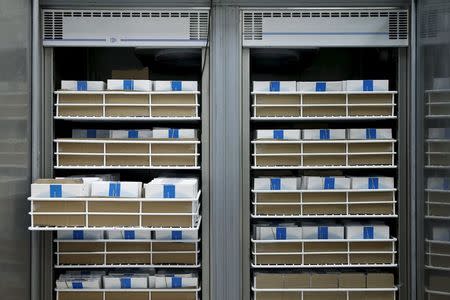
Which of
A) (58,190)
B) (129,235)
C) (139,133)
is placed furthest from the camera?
(139,133)

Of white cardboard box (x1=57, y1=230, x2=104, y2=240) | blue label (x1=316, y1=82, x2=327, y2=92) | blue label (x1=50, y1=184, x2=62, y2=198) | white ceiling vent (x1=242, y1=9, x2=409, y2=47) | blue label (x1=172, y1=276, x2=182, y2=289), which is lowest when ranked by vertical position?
blue label (x1=172, y1=276, x2=182, y2=289)

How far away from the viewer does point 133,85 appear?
86.2 inches

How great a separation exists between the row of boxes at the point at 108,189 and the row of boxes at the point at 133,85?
1.64 feet

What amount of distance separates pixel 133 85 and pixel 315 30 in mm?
924

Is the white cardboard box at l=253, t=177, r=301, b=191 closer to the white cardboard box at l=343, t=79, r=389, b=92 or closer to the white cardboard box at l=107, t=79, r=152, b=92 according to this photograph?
the white cardboard box at l=343, t=79, r=389, b=92

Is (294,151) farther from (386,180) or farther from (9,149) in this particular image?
(9,149)

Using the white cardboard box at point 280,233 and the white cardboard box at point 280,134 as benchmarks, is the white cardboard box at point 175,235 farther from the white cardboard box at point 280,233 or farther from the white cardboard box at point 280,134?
the white cardboard box at point 280,134

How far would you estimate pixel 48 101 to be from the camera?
219 centimetres

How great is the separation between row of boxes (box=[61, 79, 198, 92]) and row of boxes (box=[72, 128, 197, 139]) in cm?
21

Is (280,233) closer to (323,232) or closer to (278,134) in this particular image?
(323,232)

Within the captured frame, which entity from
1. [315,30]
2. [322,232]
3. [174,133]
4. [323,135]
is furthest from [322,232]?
[315,30]

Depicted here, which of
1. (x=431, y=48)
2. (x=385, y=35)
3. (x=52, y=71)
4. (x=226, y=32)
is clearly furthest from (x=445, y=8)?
(x=52, y=71)

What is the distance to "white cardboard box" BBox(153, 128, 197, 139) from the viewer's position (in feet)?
7.34

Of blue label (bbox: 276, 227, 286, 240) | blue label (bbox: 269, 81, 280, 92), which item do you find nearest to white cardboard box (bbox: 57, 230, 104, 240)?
blue label (bbox: 276, 227, 286, 240)
